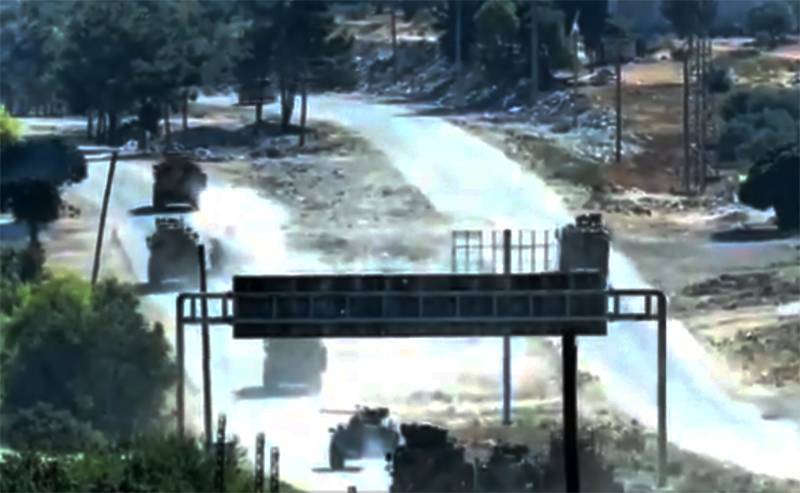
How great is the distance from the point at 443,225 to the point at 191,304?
1.91 ft

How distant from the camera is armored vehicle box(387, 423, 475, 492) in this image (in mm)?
4039

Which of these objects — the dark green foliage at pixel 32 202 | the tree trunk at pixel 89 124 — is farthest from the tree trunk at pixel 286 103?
the dark green foliage at pixel 32 202

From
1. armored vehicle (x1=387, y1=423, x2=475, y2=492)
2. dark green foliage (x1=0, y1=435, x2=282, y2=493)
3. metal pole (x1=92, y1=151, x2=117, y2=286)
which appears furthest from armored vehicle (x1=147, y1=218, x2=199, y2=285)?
armored vehicle (x1=387, y1=423, x2=475, y2=492)

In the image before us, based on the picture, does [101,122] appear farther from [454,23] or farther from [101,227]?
[454,23]

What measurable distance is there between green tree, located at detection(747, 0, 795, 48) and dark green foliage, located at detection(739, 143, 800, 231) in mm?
257

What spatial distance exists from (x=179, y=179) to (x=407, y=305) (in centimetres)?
69

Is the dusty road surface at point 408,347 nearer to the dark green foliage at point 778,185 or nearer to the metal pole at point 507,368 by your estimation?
the metal pole at point 507,368

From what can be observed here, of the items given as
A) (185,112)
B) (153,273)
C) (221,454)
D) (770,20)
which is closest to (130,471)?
(221,454)

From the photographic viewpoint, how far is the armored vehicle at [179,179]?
4.35 meters

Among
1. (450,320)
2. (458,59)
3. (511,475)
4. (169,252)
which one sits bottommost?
(511,475)

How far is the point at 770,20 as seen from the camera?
4297mm

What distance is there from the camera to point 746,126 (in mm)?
4250

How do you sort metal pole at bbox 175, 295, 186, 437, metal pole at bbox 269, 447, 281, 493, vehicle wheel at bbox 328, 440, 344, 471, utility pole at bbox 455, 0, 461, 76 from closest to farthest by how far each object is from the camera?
metal pole at bbox 269, 447, 281, 493, vehicle wheel at bbox 328, 440, 344, 471, metal pole at bbox 175, 295, 186, 437, utility pole at bbox 455, 0, 461, 76

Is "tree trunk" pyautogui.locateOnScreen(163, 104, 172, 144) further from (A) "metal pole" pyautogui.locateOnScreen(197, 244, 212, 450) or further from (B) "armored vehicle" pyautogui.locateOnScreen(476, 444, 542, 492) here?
(B) "armored vehicle" pyautogui.locateOnScreen(476, 444, 542, 492)
